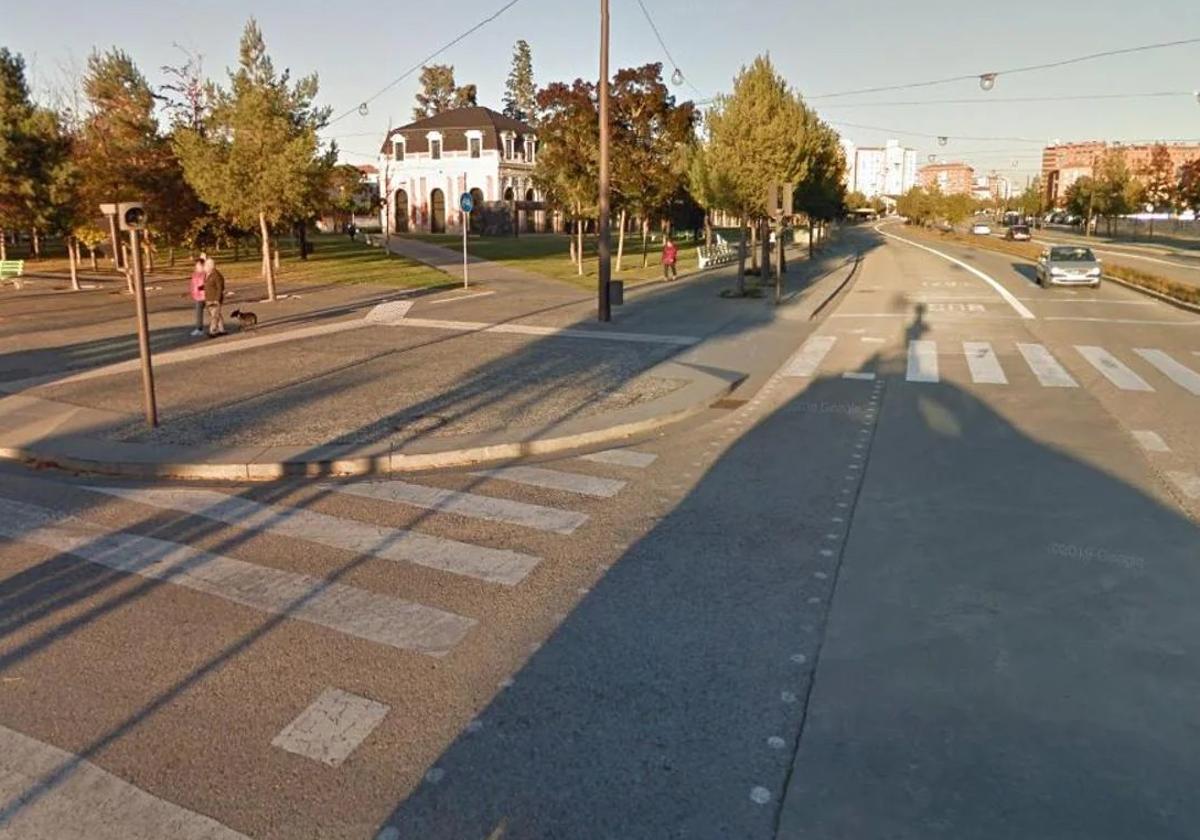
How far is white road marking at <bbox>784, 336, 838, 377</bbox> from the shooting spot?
12.1 m

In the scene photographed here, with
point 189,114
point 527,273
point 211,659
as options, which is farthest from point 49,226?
point 211,659

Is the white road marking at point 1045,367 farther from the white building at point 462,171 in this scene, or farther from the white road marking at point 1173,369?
the white building at point 462,171

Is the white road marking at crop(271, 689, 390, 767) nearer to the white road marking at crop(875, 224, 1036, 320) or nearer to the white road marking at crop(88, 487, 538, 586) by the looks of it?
the white road marking at crop(88, 487, 538, 586)

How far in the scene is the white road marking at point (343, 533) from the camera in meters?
5.18

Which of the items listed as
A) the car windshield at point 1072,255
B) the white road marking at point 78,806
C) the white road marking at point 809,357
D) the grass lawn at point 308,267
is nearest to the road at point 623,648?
the white road marking at point 78,806

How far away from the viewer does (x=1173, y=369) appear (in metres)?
11.6

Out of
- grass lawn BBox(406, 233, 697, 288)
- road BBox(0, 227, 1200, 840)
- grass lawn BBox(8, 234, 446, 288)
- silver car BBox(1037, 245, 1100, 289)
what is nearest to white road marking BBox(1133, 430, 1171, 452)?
road BBox(0, 227, 1200, 840)

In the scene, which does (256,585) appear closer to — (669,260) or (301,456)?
(301,456)

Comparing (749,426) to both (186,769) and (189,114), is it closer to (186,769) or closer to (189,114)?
(186,769)

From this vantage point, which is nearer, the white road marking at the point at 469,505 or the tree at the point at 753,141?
the white road marking at the point at 469,505

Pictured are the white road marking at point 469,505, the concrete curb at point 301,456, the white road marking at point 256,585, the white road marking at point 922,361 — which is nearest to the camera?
the white road marking at point 256,585

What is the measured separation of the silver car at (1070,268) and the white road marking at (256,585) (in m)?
25.3

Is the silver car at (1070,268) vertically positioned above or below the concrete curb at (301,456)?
above

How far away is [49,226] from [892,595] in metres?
33.6
